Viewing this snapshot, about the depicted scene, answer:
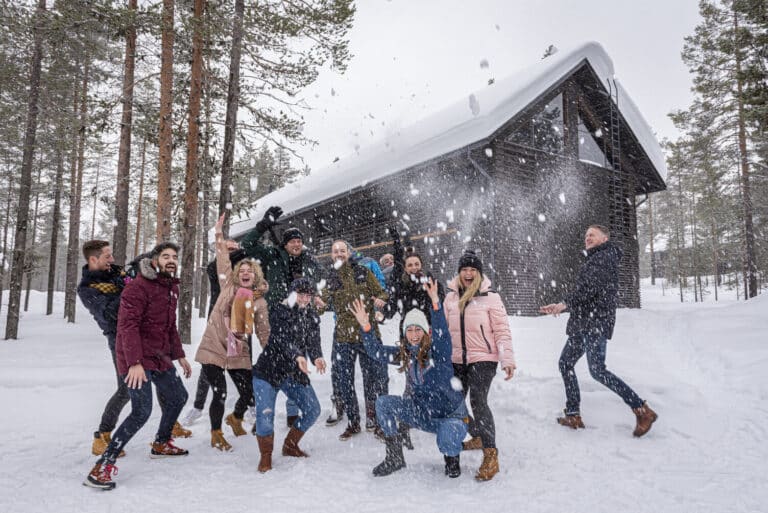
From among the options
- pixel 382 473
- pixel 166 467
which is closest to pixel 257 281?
pixel 166 467

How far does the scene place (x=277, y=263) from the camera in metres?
4.89

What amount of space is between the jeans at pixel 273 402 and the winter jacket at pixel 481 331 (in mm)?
1331

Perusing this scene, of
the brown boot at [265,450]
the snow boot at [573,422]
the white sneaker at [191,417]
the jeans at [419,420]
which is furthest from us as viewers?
the white sneaker at [191,417]

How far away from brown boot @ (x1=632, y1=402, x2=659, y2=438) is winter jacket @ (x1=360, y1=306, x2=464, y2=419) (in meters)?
1.89

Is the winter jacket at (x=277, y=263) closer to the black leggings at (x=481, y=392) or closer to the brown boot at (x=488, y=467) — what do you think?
the black leggings at (x=481, y=392)

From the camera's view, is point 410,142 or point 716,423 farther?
point 410,142

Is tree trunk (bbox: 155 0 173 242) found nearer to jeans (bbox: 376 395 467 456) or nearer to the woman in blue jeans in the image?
the woman in blue jeans

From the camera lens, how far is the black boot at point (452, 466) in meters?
3.48

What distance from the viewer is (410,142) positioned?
40.8 feet

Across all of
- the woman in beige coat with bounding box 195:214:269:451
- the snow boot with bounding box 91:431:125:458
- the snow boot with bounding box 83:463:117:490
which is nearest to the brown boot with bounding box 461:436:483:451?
the woman in beige coat with bounding box 195:214:269:451

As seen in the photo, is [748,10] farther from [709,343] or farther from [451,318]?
[451,318]

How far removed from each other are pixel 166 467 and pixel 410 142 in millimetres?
10299

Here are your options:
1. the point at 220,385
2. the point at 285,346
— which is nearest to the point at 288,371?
the point at 285,346

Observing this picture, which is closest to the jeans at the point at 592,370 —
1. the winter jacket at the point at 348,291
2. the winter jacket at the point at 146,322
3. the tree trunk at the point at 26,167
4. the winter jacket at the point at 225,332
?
the winter jacket at the point at 348,291
